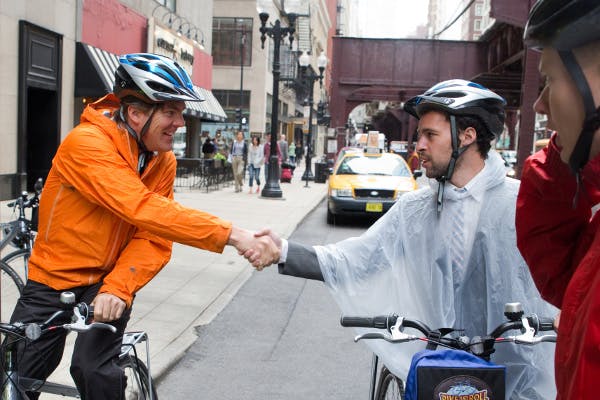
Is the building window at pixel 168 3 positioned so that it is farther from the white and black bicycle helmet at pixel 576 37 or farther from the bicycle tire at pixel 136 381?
the white and black bicycle helmet at pixel 576 37

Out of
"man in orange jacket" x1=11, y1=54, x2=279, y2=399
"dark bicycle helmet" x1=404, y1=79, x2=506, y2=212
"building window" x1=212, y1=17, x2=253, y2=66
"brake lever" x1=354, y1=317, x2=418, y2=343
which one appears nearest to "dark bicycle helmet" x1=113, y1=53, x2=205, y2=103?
"man in orange jacket" x1=11, y1=54, x2=279, y2=399

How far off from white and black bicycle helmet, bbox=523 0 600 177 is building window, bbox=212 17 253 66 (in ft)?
164

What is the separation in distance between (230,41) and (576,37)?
5094 centimetres

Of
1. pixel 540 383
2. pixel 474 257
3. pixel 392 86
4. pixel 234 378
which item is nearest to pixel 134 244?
pixel 474 257

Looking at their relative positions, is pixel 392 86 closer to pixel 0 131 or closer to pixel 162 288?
pixel 0 131

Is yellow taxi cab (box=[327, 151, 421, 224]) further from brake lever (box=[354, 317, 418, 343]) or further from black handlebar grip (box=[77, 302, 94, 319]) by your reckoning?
black handlebar grip (box=[77, 302, 94, 319])

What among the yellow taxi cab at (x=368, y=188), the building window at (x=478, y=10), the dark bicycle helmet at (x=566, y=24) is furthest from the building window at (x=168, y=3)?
the building window at (x=478, y=10)

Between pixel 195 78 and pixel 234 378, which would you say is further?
pixel 195 78

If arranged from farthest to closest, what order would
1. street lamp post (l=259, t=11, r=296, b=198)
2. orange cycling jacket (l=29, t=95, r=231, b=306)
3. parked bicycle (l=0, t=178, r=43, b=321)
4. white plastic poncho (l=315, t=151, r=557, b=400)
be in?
street lamp post (l=259, t=11, r=296, b=198) < parked bicycle (l=0, t=178, r=43, b=321) < white plastic poncho (l=315, t=151, r=557, b=400) < orange cycling jacket (l=29, t=95, r=231, b=306)

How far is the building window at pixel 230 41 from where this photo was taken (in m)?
50.3

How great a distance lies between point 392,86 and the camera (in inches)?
1249

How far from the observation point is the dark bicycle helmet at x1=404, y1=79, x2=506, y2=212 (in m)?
3.00

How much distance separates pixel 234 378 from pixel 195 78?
23.5 m

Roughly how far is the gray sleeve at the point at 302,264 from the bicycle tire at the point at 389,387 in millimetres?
615
